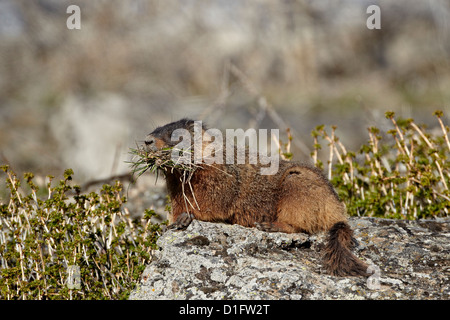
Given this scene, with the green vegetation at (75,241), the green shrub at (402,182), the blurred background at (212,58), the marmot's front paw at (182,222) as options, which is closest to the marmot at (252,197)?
the marmot's front paw at (182,222)

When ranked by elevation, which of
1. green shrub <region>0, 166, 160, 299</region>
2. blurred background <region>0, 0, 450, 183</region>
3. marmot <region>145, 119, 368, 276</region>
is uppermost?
blurred background <region>0, 0, 450, 183</region>

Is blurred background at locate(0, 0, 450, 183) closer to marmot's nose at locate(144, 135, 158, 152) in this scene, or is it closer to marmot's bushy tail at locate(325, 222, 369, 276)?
marmot's nose at locate(144, 135, 158, 152)

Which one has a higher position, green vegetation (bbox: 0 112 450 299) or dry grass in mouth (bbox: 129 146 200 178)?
dry grass in mouth (bbox: 129 146 200 178)

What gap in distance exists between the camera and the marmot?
5977 millimetres

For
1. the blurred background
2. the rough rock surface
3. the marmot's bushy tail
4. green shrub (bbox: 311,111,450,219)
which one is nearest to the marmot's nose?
the rough rock surface

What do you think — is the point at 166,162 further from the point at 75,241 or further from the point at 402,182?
the point at 402,182

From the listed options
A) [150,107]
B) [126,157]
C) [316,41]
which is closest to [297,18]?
[316,41]

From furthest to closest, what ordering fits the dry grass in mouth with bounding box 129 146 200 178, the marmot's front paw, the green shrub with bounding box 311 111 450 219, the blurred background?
1. the blurred background
2. the green shrub with bounding box 311 111 450 219
3. the dry grass in mouth with bounding box 129 146 200 178
4. the marmot's front paw

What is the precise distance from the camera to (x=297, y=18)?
57.5 feet

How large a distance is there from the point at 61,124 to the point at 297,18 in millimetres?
8464

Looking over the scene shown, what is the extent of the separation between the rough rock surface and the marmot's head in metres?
1.01

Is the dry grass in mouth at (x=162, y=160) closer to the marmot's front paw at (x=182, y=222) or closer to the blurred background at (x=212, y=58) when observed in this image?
the marmot's front paw at (x=182, y=222)

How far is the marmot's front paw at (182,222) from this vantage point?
5691mm

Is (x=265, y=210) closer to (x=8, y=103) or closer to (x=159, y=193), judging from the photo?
(x=159, y=193)
